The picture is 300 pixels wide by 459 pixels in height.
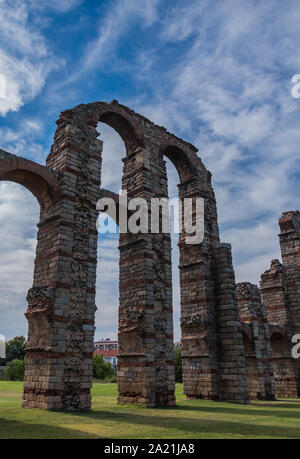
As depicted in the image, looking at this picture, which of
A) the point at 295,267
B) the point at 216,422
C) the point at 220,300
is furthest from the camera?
the point at 295,267

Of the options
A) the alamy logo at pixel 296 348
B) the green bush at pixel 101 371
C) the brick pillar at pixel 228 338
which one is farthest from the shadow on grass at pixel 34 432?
the green bush at pixel 101 371

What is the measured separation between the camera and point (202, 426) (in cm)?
863

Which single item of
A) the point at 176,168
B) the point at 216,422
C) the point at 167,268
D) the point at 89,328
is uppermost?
the point at 176,168

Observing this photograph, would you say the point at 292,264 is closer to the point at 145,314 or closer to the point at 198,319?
the point at 198,319


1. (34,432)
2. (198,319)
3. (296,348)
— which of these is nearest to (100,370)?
(296,348)

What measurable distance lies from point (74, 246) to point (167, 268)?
4576mm

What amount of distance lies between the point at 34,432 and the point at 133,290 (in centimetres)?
786

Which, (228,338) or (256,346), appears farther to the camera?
(256,346)

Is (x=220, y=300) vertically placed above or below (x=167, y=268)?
below

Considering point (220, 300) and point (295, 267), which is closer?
point (220, 300)

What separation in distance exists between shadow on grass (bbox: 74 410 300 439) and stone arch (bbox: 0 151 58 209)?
723cm

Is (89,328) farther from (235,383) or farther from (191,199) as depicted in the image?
(191,199)

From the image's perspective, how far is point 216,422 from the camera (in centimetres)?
939

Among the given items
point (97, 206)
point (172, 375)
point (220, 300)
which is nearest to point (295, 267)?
point (220, 300)
